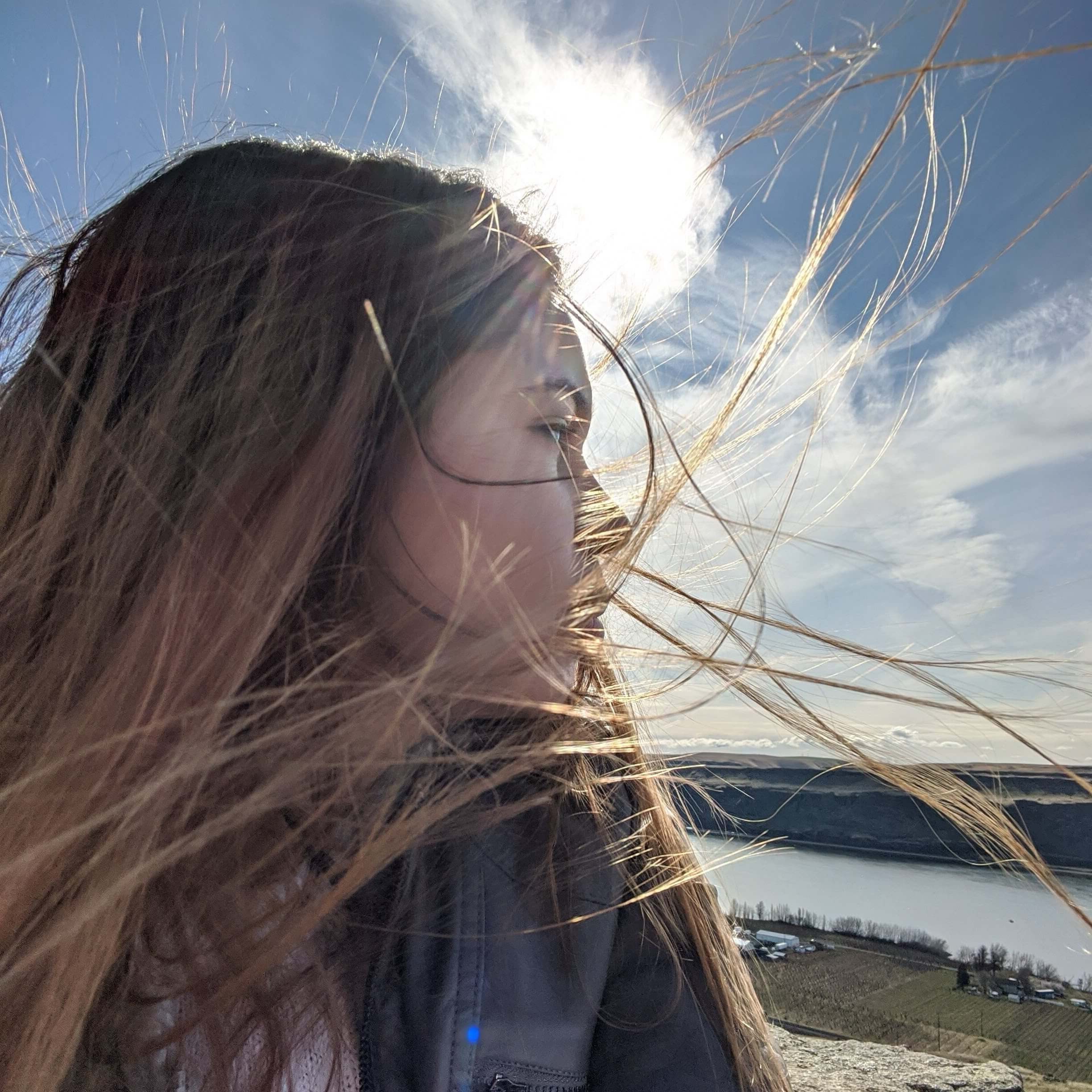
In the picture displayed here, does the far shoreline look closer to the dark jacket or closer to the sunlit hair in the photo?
the sunlit hair

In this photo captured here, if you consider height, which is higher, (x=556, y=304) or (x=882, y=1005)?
(x=556, y=304)

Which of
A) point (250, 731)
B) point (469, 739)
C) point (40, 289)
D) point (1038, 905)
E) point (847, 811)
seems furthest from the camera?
point (847, 811)

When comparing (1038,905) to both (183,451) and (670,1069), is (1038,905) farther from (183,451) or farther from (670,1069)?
(183,451)

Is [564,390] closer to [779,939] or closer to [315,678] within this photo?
[315,678]

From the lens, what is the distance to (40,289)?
113cm

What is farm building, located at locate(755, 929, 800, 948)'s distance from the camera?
4.48 metres

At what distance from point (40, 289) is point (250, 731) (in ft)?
2.59

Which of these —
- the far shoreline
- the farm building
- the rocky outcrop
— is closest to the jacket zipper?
the far shoreline

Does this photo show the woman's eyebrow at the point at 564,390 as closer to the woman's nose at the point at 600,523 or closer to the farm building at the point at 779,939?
the woman's nose at the point at 600,523

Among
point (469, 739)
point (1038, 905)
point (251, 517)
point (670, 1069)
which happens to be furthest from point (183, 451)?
point (1038, 905)

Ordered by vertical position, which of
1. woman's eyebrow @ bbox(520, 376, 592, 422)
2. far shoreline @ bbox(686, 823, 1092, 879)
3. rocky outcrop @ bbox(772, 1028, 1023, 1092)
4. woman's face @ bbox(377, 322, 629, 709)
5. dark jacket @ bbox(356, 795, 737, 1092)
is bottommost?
rocky outcrop @ bbox(772, 1028, 1023, 1092)

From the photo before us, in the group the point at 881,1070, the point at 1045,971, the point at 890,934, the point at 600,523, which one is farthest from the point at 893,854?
the point at 600,523

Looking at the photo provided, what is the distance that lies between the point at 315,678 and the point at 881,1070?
114 inches

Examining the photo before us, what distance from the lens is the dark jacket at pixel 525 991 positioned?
2.60 feet
